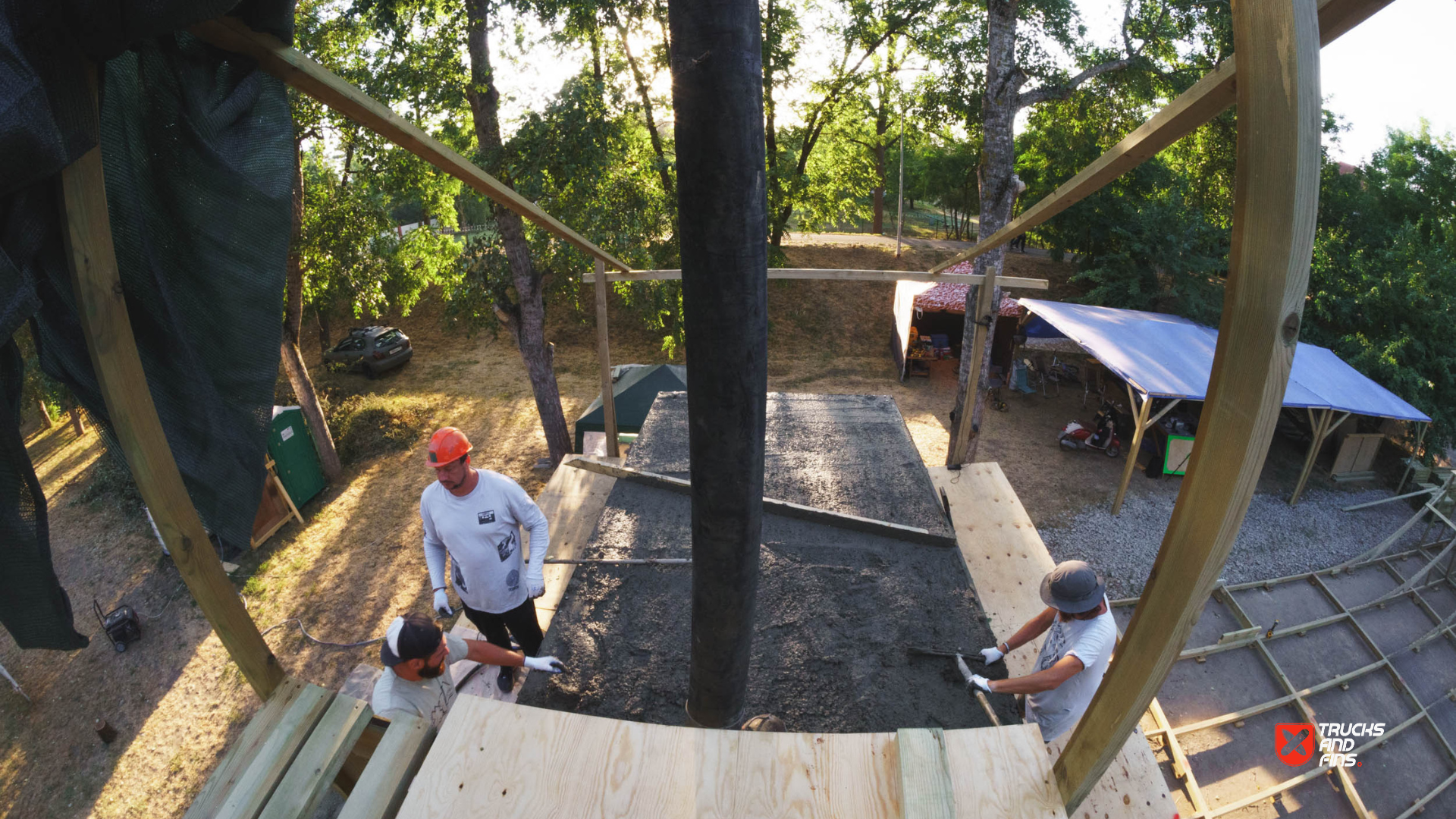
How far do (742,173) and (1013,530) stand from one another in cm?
445

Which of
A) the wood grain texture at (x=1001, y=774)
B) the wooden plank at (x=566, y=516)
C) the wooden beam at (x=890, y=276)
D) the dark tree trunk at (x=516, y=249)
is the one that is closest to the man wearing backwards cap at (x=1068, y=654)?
the wood grain texture at (x=1001, y=774)

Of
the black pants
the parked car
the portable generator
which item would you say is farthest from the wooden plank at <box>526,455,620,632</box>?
the parked car

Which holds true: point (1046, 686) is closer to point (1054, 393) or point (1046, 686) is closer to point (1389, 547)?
point (1389, 547)

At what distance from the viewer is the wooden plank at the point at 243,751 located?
1.46m

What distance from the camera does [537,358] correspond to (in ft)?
33.0

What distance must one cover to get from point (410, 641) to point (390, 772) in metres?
1.56

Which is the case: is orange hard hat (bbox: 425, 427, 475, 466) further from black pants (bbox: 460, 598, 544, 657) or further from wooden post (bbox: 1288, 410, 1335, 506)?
wooden post (bbox: 1288, 410, 1335, 506)

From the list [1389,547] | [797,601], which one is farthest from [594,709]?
[1389,547]

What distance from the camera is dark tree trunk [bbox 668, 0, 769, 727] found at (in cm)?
115

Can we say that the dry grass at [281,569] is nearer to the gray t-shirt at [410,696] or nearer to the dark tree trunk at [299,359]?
the dark tree trunk at [299,359]

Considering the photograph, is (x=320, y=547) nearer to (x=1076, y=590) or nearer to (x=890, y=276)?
(x=890, y=276)

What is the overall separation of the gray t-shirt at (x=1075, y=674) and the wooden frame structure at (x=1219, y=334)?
1689 mm

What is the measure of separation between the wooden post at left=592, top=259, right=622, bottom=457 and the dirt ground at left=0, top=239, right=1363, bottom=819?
12.0 feet

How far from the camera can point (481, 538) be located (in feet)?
11.4
